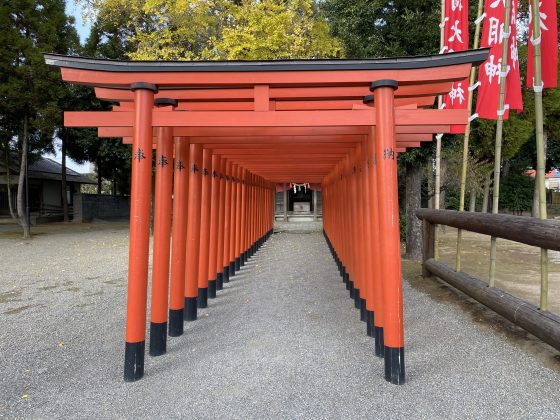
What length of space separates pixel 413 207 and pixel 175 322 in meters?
6.57

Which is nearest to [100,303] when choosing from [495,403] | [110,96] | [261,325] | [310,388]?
[261,325]

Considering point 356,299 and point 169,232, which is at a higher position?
point 169,232

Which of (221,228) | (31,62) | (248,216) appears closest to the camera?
(221,228)

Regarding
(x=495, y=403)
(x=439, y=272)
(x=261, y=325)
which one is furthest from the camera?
(x=439, y=272)

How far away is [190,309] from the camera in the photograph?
509 cm

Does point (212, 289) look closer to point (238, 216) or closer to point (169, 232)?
point (169, 232)

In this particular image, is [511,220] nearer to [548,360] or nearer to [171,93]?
[548,360]

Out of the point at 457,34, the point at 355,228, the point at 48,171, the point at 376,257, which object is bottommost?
the point at 376,257

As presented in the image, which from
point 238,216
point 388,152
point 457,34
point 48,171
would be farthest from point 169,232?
point 48,171

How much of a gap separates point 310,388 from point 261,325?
64.8 inches

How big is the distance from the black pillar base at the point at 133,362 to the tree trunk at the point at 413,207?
731 cm

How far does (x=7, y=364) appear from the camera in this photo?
3732 millimetres

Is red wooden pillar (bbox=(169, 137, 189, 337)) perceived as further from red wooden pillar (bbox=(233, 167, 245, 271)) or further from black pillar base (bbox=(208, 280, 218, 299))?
red wooden pillar (bbox=(233, 167, 245, 271))

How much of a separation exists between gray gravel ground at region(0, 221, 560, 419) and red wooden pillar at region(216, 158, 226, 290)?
0.62 metres
